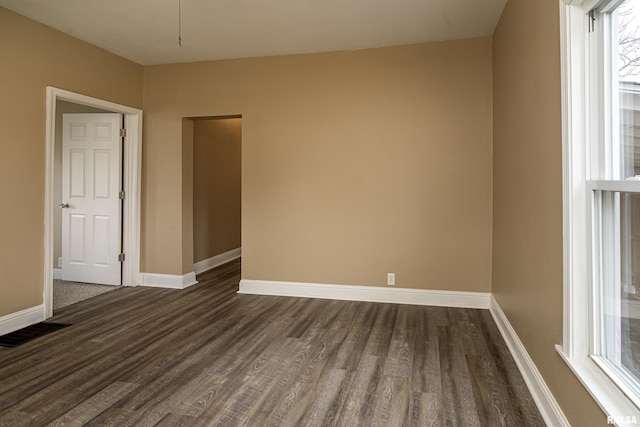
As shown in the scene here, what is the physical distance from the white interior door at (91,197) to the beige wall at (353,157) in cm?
51

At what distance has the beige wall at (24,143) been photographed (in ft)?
10.7

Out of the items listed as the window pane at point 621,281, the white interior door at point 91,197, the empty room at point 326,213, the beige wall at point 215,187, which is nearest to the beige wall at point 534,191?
the empty room at point 326,213

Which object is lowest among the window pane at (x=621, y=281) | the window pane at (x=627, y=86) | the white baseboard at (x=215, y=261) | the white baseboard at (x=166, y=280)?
the white baseboard at (x=166, y=280)

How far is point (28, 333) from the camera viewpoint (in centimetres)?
324

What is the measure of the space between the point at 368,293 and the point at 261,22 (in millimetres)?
2935

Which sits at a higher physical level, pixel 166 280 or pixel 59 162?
pixel 59 162

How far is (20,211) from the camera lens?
11.2 ft

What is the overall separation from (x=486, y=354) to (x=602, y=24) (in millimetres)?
2174

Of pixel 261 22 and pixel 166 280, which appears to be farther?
pixel 166 280

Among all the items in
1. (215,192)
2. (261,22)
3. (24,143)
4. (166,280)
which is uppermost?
(261,22)

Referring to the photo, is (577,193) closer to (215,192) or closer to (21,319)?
(21,319)

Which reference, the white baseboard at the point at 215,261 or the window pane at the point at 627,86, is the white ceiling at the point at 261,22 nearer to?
the window pane at the point at 627,86

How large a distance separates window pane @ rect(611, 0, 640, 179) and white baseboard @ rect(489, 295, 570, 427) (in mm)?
1151

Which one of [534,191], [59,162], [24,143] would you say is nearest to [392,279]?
[534,191]
